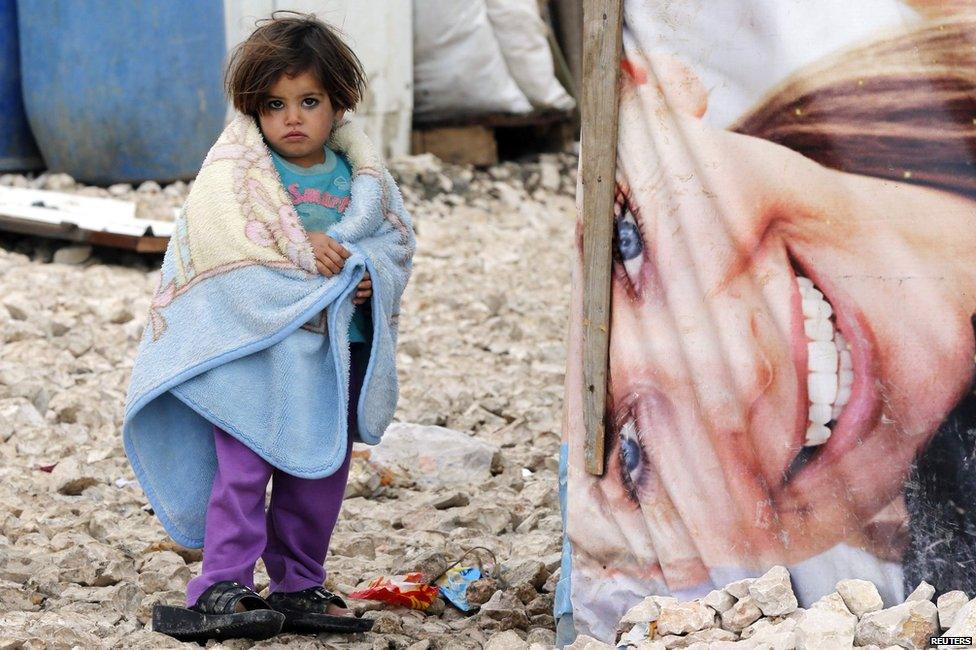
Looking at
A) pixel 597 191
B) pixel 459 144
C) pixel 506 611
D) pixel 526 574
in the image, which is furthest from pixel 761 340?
pixel 459 144

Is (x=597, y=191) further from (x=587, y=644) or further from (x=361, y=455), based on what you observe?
(x=361, y=455)

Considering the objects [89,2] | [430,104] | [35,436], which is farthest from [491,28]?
[35,436]

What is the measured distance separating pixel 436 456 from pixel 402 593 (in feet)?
4.11

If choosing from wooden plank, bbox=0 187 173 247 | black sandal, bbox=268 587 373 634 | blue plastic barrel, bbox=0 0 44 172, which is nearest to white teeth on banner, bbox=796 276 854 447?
black sandal, bbox=268 587 373 634

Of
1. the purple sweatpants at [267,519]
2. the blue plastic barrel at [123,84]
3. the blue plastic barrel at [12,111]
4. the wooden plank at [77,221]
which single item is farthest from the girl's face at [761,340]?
the blue plastic barrel at [12,111]

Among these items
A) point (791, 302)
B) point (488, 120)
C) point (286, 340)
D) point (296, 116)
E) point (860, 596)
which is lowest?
point (860, 596)

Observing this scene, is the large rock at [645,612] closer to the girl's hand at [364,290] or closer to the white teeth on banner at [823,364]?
the white teeth on banner at [823,364]

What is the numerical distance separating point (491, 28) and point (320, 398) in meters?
6.95

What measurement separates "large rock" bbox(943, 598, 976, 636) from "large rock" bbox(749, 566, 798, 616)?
314 millimetres

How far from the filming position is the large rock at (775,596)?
267cm

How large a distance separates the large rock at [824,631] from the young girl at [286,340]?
3.32 ft

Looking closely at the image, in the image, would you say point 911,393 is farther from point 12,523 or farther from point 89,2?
point 89,2

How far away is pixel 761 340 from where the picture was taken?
8.87ft

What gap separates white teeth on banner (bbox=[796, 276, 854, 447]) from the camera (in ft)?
8.71
